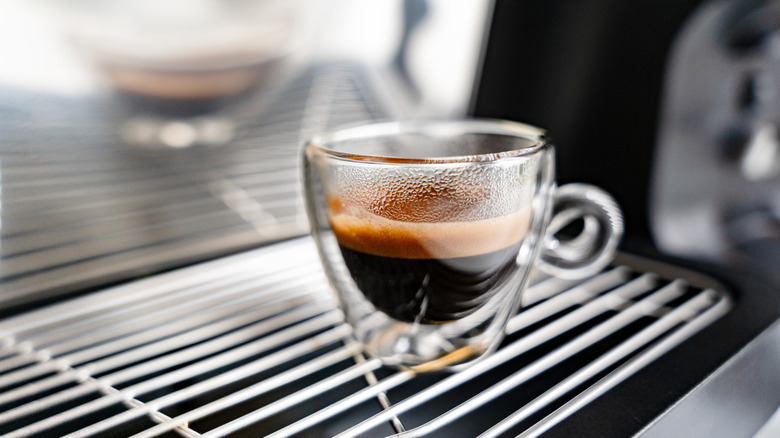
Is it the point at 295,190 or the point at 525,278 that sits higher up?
the point at 295,190

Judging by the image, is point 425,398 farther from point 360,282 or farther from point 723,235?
point 723,235

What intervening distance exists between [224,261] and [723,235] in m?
0.42

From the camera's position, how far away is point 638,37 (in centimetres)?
47

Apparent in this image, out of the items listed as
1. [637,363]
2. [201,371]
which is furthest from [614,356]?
[201,371]

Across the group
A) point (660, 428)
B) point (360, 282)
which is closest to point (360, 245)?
point (360, 282)

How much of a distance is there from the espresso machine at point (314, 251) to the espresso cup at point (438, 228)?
3 centimetres

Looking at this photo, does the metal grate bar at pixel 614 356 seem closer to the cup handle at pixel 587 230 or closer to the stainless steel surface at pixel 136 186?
the cup handle at pixel 587 230

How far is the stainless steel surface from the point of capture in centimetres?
35

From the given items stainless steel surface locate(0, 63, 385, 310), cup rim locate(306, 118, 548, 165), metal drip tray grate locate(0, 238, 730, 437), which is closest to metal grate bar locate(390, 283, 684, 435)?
metal drip tray grate locate(0, 238, 730, 437)

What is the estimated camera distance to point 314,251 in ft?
1.60

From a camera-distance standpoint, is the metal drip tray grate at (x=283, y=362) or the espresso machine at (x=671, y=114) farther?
the espresso machine at (x=671, y=114)

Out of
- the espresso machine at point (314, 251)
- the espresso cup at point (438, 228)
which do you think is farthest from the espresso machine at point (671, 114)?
the espresso cup at point (438, 228)

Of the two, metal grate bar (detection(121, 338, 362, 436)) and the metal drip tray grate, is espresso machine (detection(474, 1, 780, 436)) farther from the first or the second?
metal grate bar (detection(121, 338, 362, 436))

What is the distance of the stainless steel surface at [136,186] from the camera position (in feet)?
1.16
